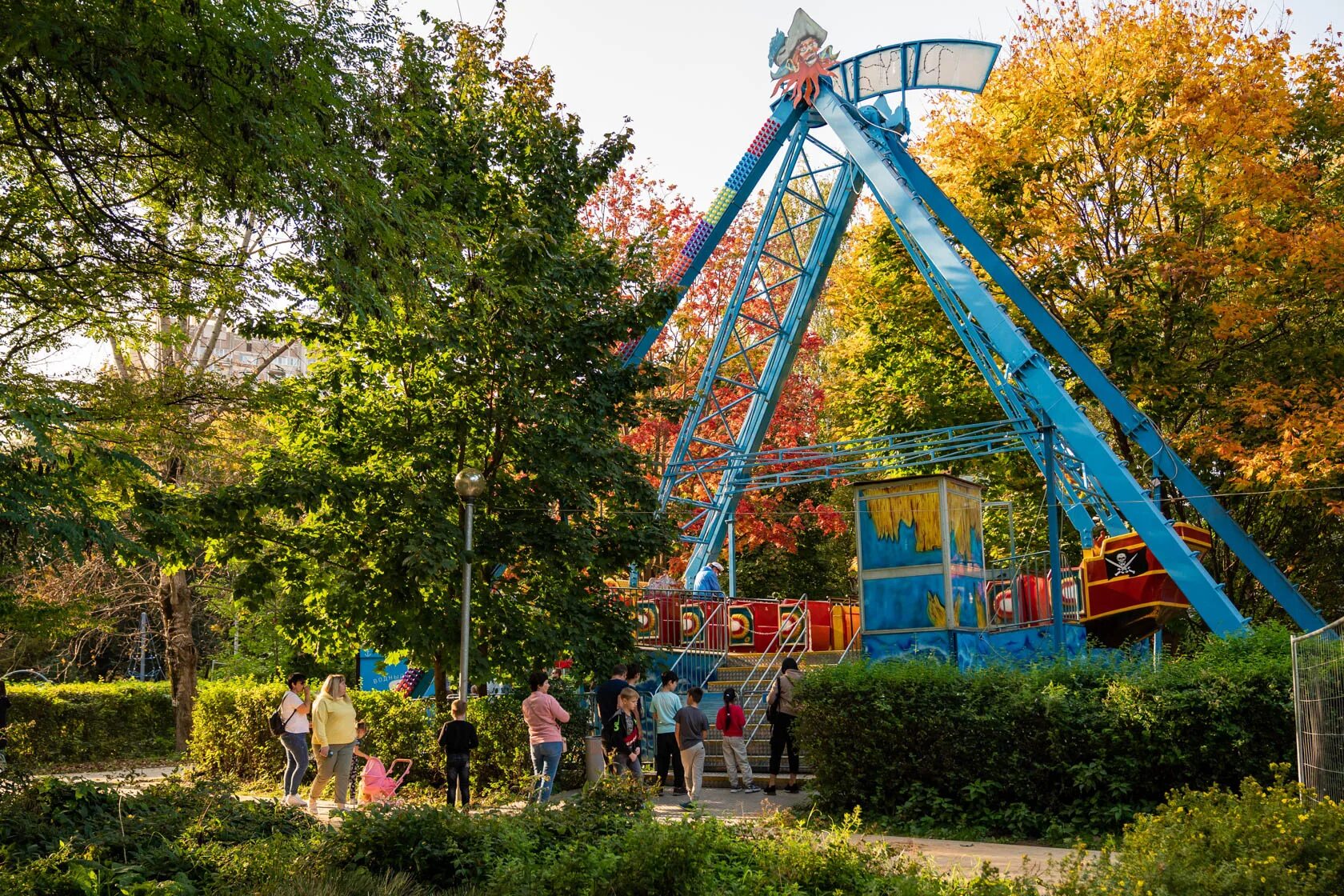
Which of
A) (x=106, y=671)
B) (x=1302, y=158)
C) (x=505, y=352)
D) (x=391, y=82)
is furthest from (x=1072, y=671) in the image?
(x=106, y=671)

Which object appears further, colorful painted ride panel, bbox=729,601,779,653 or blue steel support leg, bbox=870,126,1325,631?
colorful painted ride panel, bbox=729,601,779,653

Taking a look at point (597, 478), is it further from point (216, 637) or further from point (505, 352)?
point (216, 637)

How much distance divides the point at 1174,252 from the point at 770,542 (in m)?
17.5

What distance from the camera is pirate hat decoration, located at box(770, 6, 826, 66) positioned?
2702 centimetres

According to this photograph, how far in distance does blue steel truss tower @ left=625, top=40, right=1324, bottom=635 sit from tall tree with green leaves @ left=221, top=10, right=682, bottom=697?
2075 millimetres

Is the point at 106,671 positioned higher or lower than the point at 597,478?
lower

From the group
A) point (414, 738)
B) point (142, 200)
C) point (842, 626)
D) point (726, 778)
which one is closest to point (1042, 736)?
point (726, 778)

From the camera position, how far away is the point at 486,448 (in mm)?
16344

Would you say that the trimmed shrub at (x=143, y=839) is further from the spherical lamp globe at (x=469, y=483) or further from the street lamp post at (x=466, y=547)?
the spherical lamp globe at (x=469, y=483)


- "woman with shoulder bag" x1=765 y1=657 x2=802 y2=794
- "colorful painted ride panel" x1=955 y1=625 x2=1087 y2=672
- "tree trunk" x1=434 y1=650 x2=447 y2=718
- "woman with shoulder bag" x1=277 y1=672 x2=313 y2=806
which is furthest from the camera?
"colorful painted ride panel" x1=955 y1=625 x2=1087 y2=672

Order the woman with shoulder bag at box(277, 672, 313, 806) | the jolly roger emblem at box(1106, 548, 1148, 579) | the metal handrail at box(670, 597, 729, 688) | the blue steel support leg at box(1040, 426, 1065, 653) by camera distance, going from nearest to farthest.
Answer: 1. the woman with shoulder bag at box(277, 672, 313, 806)
2. the blue steel support leg at box(1040, 426, 1065, 653)
3. the jolly roger emblem at box(1106, 548, 1148, 579)
4. the metal handrail at box(670, 597, 729, 688)

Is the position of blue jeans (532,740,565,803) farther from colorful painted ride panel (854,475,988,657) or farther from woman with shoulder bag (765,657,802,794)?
colorful painted ride panel (854,475,988,657)

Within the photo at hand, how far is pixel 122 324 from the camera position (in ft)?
40.5

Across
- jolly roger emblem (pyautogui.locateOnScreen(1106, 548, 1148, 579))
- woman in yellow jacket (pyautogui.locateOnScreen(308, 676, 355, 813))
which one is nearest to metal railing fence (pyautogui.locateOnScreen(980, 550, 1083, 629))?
jolly roger emblem (pyautogui.locateOnScreen(1106, 548, 1148, 579))
